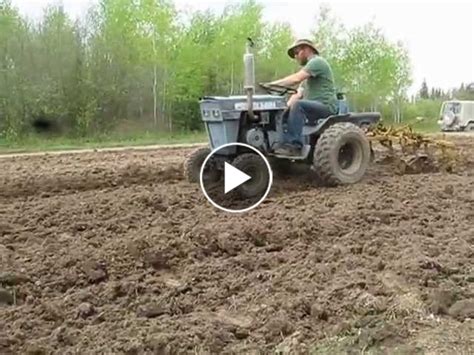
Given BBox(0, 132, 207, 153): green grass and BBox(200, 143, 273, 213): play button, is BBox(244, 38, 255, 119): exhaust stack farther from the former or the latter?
BBox(0, 132, 207, 153): green grass

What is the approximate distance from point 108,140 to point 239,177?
1975cm

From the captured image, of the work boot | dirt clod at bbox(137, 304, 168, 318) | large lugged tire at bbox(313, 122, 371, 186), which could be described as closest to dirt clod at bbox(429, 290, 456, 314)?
dirt clod at bbox(137, 304, 168, 318)

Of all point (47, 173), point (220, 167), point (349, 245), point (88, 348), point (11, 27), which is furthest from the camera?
point (11, 27)

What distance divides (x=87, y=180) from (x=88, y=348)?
22.5ft

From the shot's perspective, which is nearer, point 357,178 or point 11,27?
point 357,178

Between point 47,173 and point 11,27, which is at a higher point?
point 11,27

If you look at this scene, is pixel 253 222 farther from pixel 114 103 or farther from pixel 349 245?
pixel 114 103

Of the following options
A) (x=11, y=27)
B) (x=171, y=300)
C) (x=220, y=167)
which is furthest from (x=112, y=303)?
(x=11, y=27)

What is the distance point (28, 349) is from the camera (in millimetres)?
4105

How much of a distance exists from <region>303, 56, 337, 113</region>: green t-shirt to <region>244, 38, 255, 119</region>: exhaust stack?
2.54ft

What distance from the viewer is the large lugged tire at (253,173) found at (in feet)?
28.7

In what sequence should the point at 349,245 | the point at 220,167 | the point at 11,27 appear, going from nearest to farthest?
the point at 349,245 → the point at 220,167 → the point at 11,27

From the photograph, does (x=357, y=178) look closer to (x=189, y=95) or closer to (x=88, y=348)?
(x=88, y=348)

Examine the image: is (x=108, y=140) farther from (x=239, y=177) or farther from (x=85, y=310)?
(x=85, y=310)
